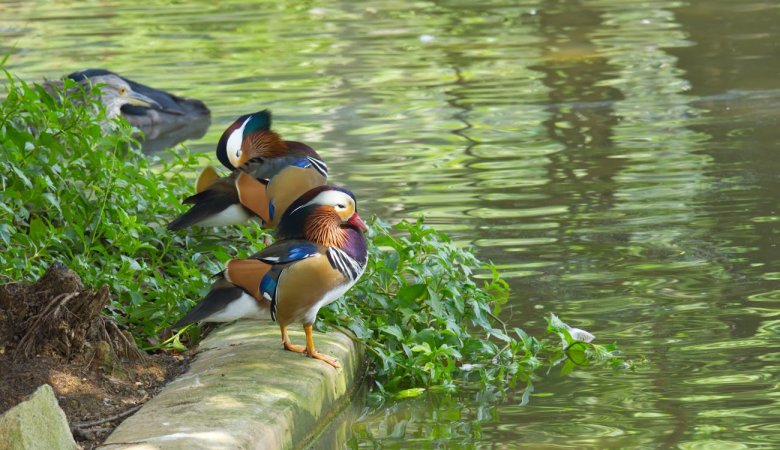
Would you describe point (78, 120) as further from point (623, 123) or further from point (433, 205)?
point (623, 123)

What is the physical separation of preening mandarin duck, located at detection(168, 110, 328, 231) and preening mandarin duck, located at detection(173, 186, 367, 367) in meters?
0.81

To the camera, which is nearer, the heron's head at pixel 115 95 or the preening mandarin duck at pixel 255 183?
→ the preening mandarin duck at pixel 255 183

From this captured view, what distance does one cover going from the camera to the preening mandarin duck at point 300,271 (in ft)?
15.5

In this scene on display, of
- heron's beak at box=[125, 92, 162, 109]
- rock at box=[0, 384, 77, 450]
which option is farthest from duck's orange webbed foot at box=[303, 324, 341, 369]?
heron's beak at box=[125, 92, 162, 109]

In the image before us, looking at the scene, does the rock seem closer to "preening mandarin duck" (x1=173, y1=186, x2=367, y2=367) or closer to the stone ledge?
the stone ledge

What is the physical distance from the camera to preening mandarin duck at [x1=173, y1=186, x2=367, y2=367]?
473 cm

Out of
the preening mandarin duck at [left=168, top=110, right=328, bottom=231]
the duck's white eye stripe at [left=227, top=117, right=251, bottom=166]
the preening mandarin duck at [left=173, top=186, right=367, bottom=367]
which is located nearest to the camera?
the preening mandarin duck at [left=173, top=186, right=367, bottom=367]

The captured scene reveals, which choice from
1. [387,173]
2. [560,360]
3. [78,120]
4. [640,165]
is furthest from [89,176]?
[640,165]

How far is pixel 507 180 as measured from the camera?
866cm

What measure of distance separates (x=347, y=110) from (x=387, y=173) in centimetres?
247

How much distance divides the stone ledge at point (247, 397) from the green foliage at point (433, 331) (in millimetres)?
146

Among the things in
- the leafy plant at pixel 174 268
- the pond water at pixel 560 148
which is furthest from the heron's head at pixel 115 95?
the leafy plant at pixel 174 268

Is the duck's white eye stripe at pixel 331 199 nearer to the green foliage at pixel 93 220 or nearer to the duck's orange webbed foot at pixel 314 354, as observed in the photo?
the duck's orange webbed foot at pixel 314 354

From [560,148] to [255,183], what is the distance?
4067 mm
